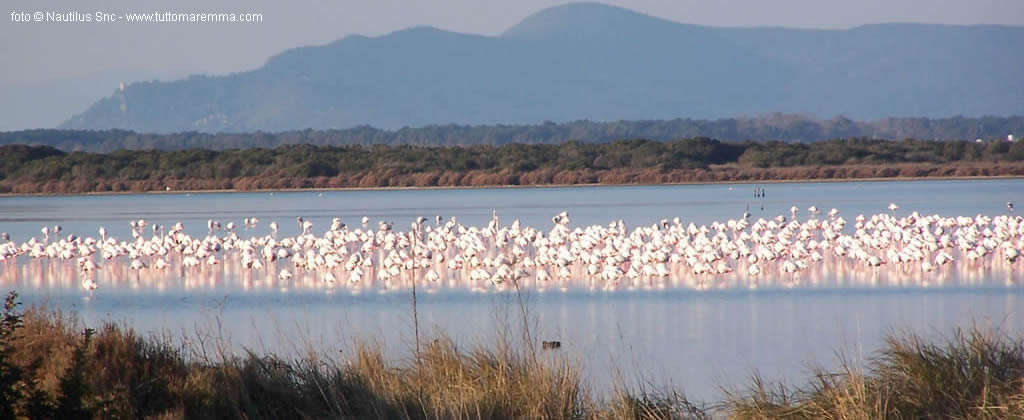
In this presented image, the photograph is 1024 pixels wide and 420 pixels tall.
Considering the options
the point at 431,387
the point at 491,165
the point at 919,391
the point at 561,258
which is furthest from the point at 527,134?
the point at 919,391

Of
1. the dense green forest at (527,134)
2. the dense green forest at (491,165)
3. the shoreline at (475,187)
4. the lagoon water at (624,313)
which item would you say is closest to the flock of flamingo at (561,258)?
the lagoon water at (624,313)

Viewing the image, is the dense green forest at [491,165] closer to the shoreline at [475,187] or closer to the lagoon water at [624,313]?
the shoreline at [475,187]

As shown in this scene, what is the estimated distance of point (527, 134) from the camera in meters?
132

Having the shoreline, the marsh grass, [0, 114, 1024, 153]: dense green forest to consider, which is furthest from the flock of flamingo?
[0, 114, 1024, 153]: dense green forest

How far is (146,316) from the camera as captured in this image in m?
13.3

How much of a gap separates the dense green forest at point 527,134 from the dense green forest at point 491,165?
61860 mm

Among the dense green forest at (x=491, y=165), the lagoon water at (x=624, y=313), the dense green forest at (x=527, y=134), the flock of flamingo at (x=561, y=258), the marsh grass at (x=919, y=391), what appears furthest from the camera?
the dense green forest at (x=527, y=134)

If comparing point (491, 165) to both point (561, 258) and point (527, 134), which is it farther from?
point (527, 134)

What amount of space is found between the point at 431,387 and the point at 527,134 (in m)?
125

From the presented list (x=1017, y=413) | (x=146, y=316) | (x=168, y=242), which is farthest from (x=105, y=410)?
(x=168, y=242)

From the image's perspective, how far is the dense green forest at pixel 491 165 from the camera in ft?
175

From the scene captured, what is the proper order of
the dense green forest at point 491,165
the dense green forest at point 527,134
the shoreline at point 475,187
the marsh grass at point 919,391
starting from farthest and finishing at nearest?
the dense green forest at point 527,134 < the dense green forest at point 491,165 < the shoreline at point 475,187 < the marsh grass at point 919,391

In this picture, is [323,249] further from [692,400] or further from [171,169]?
[171,169]

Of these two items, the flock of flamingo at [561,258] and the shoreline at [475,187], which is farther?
the shoreline at [475,187]
